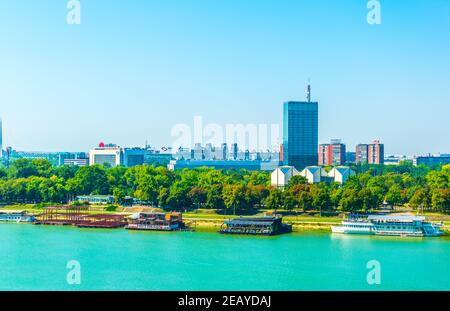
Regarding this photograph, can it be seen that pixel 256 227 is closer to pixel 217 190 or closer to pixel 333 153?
pixel 217 190

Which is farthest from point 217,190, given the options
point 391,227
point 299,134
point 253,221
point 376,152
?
point 376,152

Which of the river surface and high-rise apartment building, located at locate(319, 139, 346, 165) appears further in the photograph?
high-rise apartment building, located at locate(319, 139, 346, 165)

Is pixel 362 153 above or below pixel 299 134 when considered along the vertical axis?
below

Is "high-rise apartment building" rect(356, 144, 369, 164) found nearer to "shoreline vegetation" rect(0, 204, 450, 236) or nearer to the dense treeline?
the dense treeline

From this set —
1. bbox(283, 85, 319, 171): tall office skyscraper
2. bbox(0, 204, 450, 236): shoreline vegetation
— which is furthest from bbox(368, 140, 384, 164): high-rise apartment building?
bbox(0, 204, 450, 236): shoreline vegetation

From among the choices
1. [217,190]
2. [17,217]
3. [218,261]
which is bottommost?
[218,261]
